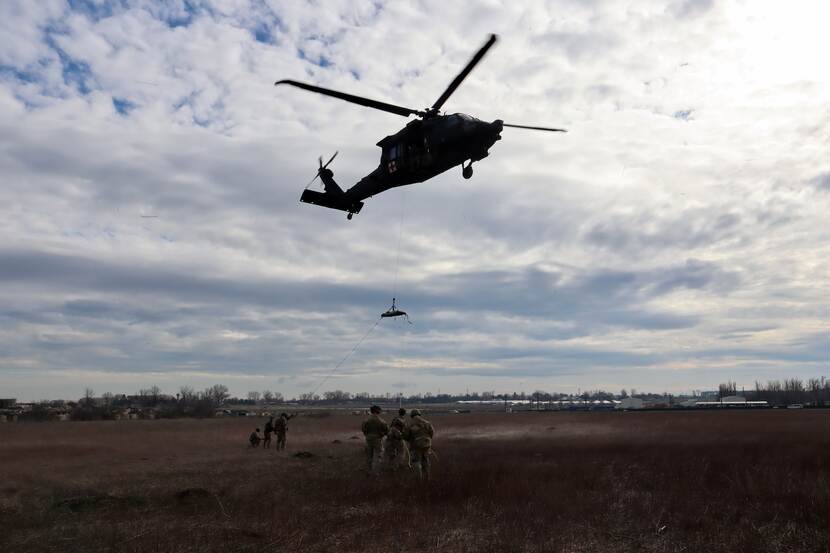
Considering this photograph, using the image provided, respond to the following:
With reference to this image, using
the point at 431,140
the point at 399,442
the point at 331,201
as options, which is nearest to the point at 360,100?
the point at 431,140

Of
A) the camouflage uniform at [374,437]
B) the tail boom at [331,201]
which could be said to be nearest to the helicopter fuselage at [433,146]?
the tail boom at [331,201]

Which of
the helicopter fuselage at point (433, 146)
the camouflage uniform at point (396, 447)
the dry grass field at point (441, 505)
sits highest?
the helicopter fuselage at point (433, 146)

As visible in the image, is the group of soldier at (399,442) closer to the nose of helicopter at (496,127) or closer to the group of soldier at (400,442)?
the group of soldier at (400,442)

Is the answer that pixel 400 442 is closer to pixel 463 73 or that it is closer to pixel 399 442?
pixel 399 442

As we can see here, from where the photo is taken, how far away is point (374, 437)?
53.7 ft

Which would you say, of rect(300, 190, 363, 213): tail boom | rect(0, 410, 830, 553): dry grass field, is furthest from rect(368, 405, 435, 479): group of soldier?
rect(300, 190, 363, 213): tail boom

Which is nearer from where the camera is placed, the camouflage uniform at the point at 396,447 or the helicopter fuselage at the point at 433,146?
the helicopter fuselage at the point at 433,146

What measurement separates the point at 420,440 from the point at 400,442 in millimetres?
2243

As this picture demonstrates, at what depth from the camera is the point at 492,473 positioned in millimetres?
15242

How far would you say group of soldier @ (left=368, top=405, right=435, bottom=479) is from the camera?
15180 millimetres

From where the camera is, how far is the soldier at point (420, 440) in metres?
15.1

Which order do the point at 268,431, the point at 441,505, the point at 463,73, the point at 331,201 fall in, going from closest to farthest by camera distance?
the point at 441,505
the point at 463,73
the point at 331,201
the point at 268,431

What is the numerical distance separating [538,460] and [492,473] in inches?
175

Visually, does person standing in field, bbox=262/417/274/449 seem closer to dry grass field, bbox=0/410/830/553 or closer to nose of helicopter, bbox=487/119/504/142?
dry grass field, bbox=0/410/830/553
